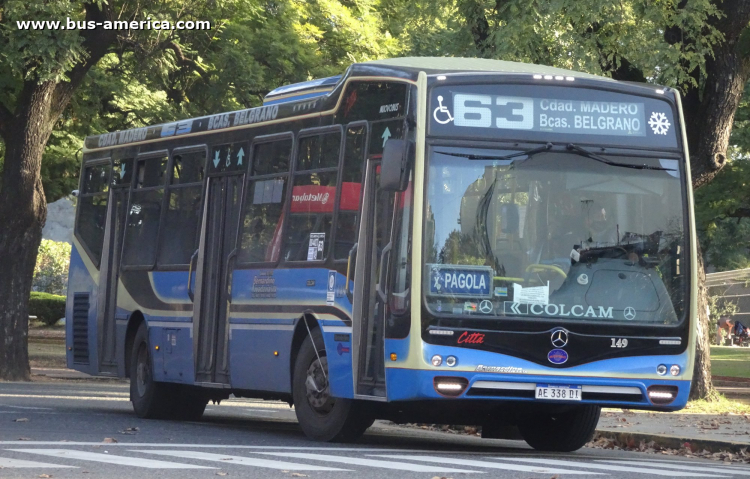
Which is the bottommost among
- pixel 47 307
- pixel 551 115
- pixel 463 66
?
pixel 551 115

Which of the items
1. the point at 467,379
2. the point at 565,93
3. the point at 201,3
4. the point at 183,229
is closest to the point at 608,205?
the point at 565,93

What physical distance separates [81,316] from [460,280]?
7.95m

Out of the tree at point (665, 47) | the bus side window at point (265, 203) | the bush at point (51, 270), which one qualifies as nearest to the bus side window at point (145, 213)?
the bus side window at point (265, 203)

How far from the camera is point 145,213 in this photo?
16938 millimetres

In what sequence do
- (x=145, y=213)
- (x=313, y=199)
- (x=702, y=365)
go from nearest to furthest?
(x=313, y=199)
(x=145, y=213)
(x=702, y=365)

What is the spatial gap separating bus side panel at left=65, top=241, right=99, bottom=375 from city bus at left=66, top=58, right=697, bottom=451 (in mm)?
4308

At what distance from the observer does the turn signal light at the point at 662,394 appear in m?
12.1

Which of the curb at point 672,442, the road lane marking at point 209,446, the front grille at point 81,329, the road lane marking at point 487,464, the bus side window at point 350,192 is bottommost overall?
the road lane marking at point 487,464

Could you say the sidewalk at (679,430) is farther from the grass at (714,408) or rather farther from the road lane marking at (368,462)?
the road lane marking at (368,462)

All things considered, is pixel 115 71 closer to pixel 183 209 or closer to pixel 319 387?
pixel 183 209

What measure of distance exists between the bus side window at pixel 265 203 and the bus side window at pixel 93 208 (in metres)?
3.95

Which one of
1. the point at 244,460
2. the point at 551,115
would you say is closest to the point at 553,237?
the point at 551,115

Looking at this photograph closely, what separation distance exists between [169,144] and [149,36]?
8214 mm

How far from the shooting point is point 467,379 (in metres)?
11.6
